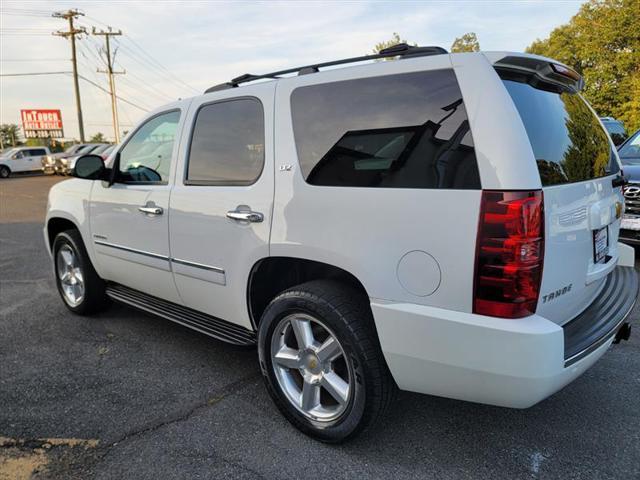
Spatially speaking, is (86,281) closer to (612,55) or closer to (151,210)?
(151,210)

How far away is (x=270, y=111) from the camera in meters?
2.70

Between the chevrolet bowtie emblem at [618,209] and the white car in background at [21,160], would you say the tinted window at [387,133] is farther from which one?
the white car in background at [21,160]

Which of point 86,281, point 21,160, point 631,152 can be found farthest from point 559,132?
point 21,160

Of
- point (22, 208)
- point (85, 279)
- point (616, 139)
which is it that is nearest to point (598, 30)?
point (616, 139)

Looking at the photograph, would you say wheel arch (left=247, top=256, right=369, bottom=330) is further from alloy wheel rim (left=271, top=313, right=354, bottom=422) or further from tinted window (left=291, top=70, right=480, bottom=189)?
tinted window (left=291, top=70, right=480, bottom=189)

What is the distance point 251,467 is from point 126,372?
4.84ft

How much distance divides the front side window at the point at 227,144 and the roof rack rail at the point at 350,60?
0.22 m

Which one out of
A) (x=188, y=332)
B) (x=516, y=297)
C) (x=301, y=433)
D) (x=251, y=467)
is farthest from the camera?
(x=188, y=332)

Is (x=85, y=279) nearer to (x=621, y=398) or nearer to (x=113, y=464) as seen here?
(x=113, y=464)

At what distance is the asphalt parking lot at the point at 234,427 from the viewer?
2314 mm

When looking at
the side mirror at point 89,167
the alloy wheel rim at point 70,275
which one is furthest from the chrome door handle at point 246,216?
the alloy wheel rim at point 70,275

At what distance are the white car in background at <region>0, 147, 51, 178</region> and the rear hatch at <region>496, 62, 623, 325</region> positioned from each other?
32965 millimetres

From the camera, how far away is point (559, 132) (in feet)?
7.38

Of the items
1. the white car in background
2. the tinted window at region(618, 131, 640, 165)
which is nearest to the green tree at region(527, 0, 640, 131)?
the tinted window at region(618, 131, 640, 165)
